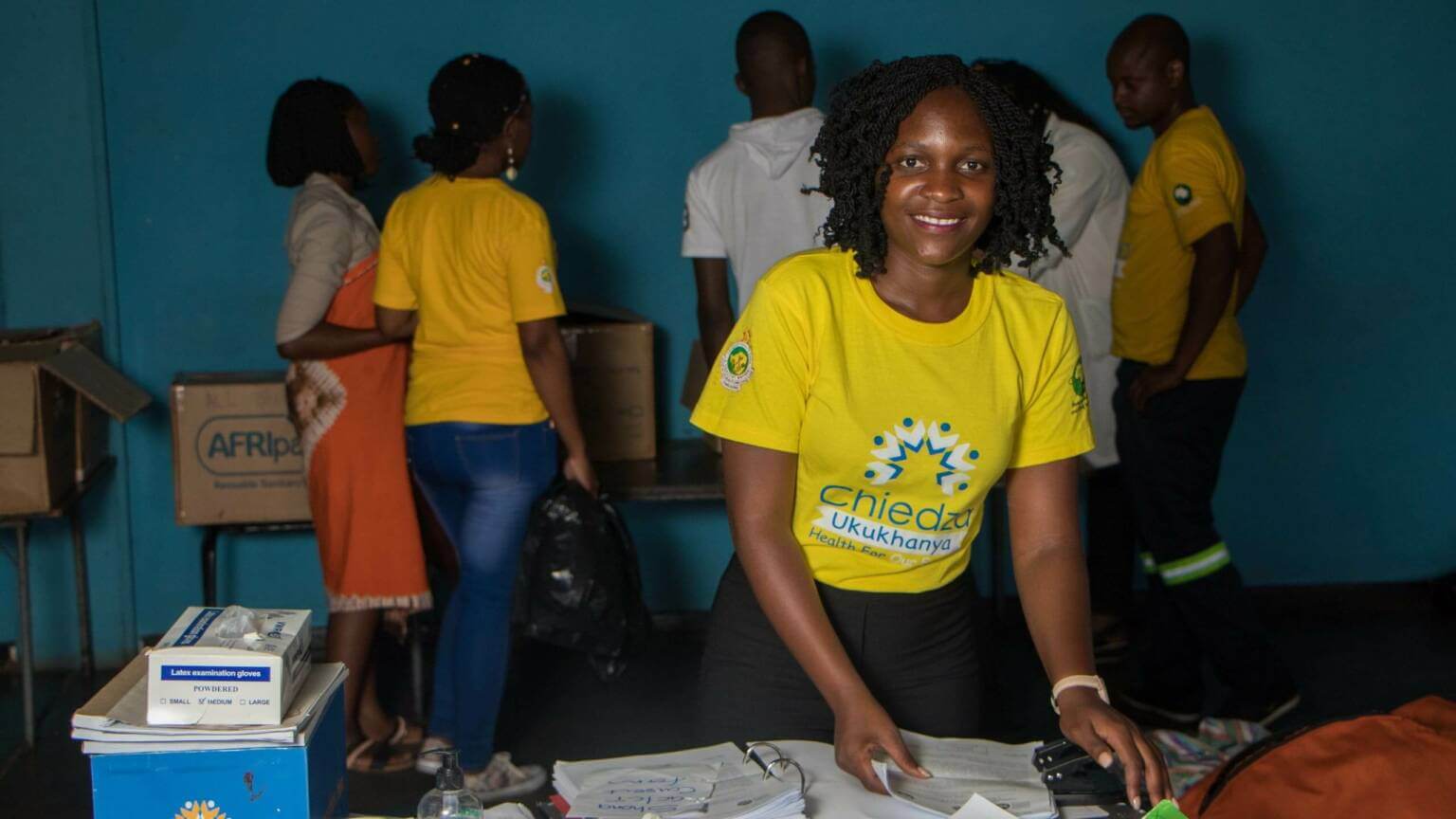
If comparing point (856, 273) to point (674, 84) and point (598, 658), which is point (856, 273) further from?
point (674, 84)

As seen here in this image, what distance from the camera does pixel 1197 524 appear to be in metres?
3.85

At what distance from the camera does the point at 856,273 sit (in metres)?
2.04

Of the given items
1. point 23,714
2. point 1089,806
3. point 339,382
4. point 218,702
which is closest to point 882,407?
point 1089,806

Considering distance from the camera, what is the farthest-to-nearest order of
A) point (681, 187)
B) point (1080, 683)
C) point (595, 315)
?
point (681, 187) → point (595, 315) → point (1080, 683)

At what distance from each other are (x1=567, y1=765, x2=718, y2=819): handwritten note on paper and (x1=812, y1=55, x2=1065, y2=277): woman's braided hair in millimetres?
704

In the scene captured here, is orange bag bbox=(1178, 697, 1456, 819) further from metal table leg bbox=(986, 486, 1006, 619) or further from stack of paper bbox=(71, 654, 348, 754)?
metal table leg bbox=(986, 486, 1006, 619)

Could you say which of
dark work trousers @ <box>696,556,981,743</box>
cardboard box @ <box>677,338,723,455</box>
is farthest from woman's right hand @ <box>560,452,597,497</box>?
dark work trousers @ <box>696,556,981,743</box>

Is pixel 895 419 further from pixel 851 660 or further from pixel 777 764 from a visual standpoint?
pixel 777 764

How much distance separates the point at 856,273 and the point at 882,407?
0.65 ft

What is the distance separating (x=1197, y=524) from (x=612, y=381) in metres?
1.59

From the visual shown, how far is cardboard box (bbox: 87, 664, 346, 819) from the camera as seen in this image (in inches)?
61.9

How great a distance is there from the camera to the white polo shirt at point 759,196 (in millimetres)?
3670

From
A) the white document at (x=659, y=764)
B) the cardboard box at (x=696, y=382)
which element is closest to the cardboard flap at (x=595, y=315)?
the cardboard box at (x=696, y=382)

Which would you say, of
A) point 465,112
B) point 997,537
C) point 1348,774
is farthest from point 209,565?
point 1348,774
